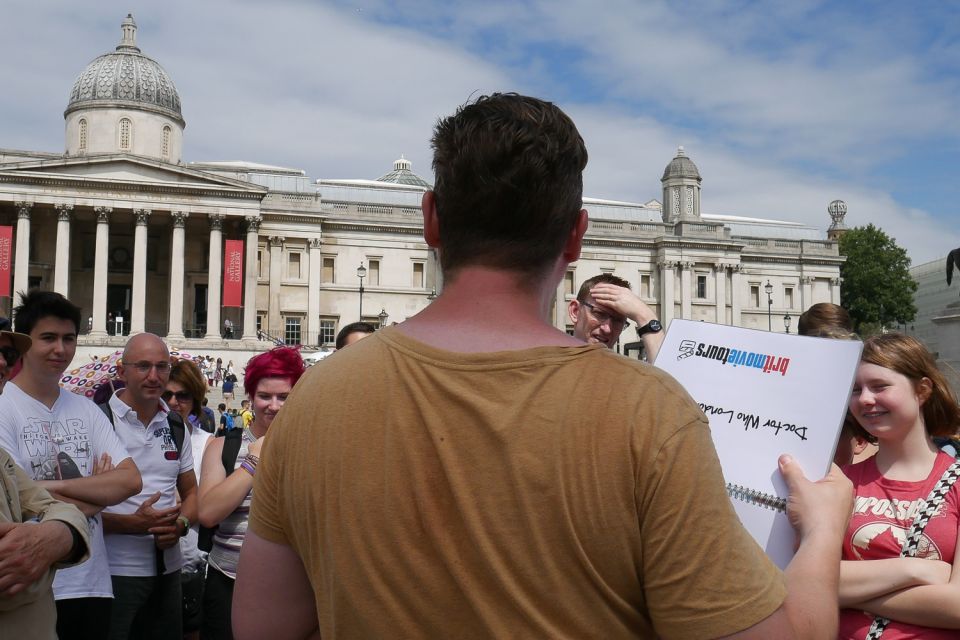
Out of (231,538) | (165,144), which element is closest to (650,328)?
(231,538)

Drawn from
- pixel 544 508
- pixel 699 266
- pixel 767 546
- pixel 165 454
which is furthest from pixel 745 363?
pixel 699 266

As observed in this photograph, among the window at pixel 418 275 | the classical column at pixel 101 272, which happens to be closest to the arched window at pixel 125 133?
the classical column at pixel 101 272

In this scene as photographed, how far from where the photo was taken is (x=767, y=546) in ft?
7.33

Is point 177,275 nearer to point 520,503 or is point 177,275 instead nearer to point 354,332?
point 354,332

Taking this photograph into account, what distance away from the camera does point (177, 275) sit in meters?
47.4

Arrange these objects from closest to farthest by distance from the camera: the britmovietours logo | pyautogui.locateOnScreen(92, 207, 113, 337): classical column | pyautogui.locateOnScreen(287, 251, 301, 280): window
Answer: the britmovietours logo < pyautogui.locateOnScreen(92, 207, 113, 337): classical column < pyautogui.locateOnScreen(287, 251, 301, 280): window

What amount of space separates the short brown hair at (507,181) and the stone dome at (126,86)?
2062 inches

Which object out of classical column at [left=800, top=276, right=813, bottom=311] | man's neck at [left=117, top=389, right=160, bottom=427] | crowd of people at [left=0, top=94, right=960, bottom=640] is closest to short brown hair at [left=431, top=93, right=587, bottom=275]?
crowd of people at [left=0, top=94, right=960, bottom=640]

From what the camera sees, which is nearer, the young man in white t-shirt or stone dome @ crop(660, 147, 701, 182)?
the young man in white t-shirt

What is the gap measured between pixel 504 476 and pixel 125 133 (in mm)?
52386

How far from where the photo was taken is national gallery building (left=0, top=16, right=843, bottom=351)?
46.4m

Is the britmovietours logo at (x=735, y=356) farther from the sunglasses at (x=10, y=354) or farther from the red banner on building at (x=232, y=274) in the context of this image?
the red banner on building at (x=232, y=274)

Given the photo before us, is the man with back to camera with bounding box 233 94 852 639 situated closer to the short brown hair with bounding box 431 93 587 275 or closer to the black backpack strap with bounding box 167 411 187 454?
the short brown hair with bounding box 431 93 587 275

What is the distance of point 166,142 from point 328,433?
2075 inches
